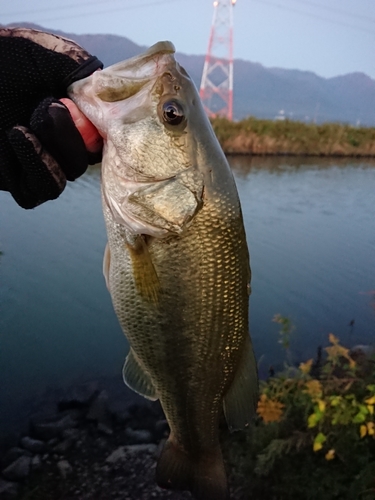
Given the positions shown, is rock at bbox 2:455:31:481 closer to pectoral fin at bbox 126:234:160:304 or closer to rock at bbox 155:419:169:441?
rock at bbox 155:419:169:441

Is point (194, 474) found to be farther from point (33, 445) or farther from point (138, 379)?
point (33, 445)

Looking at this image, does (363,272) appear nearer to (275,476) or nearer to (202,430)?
(275,476)

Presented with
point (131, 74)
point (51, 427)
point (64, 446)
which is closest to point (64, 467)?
point (64, 446)

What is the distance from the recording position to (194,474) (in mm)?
2107

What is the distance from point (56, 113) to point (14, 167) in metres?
0.38

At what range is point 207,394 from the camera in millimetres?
1956

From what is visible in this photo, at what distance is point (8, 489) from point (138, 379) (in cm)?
307

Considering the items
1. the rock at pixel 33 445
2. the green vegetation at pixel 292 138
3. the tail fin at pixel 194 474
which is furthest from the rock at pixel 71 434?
the green vegetation at pixel 292 138

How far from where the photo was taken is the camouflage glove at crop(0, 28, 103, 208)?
1676mm

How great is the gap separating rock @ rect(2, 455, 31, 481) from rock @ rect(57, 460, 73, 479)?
12.2 inches

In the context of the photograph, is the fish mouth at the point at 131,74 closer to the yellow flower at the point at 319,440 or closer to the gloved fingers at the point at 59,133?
the gloved fingers at the point at 59,133

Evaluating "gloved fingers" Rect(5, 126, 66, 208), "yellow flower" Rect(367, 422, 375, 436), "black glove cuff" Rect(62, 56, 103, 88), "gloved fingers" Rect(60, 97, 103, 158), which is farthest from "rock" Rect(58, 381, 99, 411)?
"black glove cuff" Rect(62, 56, 103, 88)

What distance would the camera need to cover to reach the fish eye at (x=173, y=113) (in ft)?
5.66

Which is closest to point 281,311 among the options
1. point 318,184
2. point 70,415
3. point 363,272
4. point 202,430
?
point 363,272
